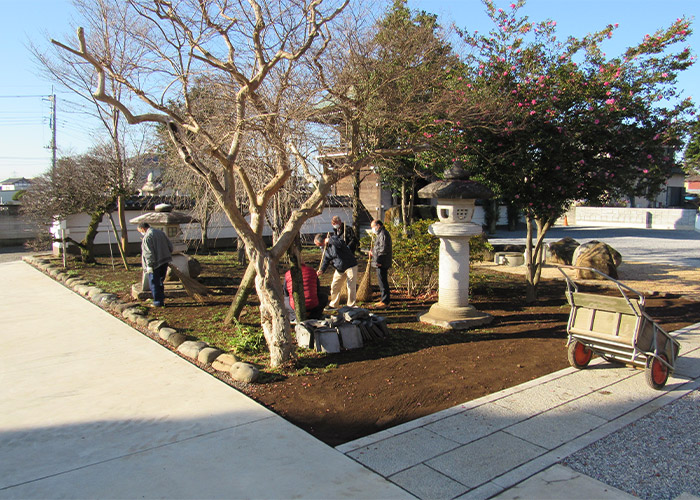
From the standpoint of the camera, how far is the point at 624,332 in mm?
5199

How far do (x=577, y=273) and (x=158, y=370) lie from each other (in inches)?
420

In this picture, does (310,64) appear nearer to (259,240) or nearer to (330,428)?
(259,240)

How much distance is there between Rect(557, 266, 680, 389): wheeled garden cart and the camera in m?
5.11

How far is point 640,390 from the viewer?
5.27m

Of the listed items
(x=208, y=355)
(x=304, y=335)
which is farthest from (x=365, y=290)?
(x=208, y=355)

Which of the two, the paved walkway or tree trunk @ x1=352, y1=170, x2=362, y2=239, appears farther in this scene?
tree trunk @ x1=352, y1=170, x2=362, y2=239

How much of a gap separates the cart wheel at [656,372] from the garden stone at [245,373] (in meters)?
4.10

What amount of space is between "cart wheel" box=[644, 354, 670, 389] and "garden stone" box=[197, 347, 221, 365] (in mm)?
4823

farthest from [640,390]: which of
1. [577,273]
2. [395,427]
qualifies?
[577,273]

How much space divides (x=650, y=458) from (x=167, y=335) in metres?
5.93

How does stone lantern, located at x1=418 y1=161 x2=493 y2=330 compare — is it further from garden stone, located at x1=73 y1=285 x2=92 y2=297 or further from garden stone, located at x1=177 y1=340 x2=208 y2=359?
garden stone, located at x1=73 y1=285 x2=92 y2=297

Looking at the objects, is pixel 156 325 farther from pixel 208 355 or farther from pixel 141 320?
pixel 208 355

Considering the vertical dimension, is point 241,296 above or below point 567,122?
below

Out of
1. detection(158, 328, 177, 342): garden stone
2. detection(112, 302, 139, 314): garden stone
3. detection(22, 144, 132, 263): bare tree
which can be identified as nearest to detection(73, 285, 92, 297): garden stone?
detection(112, 302, 139, 314): garden stone
